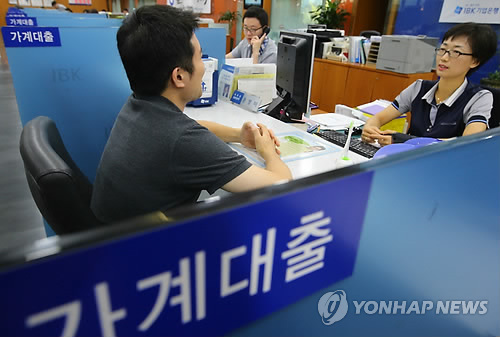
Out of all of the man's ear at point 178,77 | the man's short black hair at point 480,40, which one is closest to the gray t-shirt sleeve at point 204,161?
the man's ear at point 178,77

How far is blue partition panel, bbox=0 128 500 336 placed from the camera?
1.13 ft

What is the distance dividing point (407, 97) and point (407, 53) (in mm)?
1923

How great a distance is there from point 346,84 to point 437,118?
2700mm

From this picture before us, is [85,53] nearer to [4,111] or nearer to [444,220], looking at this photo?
[444,220]

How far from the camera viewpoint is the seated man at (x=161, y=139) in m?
0.92

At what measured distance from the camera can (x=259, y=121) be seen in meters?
1.83

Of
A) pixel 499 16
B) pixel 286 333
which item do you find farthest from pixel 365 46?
pixel 286 333

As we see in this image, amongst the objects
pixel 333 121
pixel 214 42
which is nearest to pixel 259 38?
pixel 214 42

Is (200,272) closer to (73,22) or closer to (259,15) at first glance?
(73,22)

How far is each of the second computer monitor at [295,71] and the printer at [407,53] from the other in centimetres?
218

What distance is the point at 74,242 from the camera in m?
0.33

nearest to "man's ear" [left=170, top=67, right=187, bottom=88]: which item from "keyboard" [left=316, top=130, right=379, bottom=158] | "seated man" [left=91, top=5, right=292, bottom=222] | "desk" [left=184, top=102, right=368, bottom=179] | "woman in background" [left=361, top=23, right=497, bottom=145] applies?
"seated man" [left=91, top=5, right=292, bottom=222]

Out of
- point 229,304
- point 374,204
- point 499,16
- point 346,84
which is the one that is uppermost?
point 499,16

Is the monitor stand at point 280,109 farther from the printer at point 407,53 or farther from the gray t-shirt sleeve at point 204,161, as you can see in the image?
the printer at point 407,53
